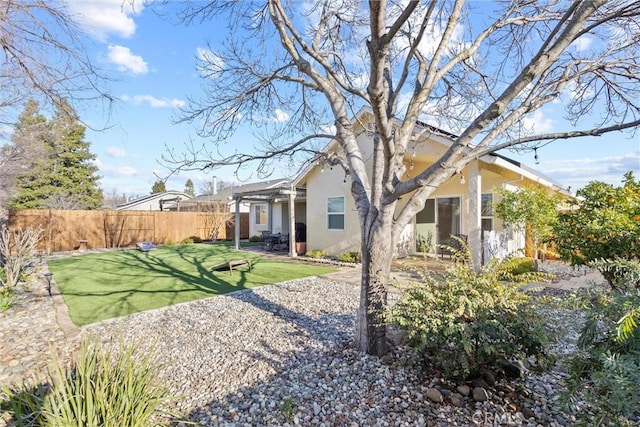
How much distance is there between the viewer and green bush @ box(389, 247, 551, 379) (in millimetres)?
3137

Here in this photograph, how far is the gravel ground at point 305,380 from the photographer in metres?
3.11

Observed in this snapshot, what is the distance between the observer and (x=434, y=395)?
10.8 ft

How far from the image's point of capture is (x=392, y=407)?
3.23m

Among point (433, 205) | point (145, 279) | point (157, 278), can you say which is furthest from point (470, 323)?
point (433, 205)

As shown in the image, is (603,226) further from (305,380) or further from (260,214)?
(260,214)

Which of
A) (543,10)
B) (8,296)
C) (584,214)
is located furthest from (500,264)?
(8,296)

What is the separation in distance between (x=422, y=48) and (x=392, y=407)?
6.23 metres

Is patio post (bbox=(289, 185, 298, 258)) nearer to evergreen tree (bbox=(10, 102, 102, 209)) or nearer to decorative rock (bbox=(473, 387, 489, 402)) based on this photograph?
decorative rock (bbox=(473, 387, 489, 402))

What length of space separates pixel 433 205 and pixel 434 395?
11.0 metres

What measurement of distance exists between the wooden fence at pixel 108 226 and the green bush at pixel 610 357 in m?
20.4

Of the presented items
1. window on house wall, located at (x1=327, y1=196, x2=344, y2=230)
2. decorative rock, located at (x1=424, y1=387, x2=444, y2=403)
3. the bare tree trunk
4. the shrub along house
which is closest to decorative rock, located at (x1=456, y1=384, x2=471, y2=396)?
decorative rock, located at (x1=424, y1=387, x2=444, y2=403)

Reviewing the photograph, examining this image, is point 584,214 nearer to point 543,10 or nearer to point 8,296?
point 543,10

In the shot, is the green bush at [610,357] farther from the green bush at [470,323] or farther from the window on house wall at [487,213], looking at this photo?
the window on house wall at [487,213]

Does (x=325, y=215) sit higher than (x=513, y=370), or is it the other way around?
(x=325, y=215)
